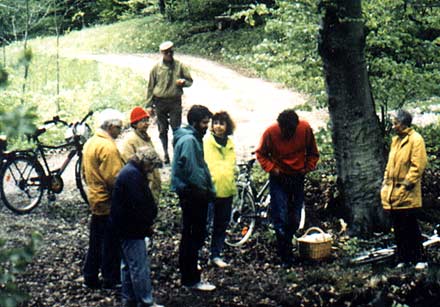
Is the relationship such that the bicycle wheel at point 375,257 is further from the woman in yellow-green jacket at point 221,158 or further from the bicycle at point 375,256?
the woman in yellow-green jacket at point 221,158

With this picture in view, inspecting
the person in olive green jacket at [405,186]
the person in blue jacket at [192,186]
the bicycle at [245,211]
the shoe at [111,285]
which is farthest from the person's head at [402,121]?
the shoe at [111,285]

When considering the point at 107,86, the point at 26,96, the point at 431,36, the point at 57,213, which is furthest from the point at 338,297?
the point at 107,86

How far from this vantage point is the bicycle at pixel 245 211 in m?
9.54

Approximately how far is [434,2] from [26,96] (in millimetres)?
12596

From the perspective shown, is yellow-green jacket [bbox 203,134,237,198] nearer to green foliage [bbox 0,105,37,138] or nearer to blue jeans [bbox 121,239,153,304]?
blue jeans [bbox 121,239,153,304]

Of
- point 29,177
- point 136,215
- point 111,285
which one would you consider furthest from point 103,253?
point 29,177

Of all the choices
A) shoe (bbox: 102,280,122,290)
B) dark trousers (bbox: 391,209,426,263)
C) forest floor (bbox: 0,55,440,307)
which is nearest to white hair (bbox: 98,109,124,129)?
forest floor (bbox: 0,55,440,307)

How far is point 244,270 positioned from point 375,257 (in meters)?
1.51

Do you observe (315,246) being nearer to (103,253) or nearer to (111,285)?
(111,285)

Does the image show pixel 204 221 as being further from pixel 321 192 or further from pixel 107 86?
pixel 107 86

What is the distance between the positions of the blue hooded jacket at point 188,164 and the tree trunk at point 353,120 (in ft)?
9.67

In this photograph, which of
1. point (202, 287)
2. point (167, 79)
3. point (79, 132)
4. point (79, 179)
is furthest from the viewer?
point (167, 79)

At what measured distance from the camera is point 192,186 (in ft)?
24.1

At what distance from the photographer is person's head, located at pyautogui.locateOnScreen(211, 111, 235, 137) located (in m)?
7.94
